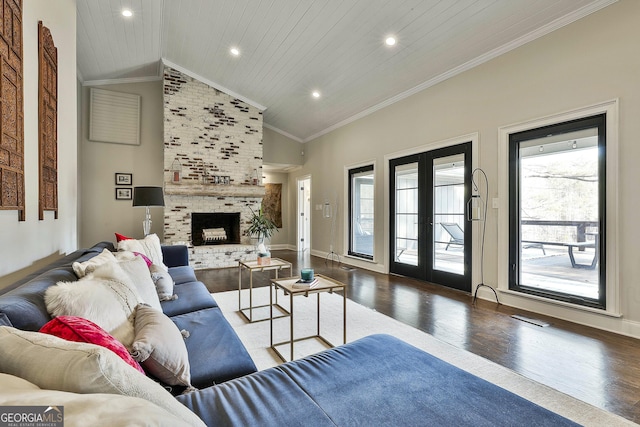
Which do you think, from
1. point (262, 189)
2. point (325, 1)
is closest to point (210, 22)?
point (325, 1)

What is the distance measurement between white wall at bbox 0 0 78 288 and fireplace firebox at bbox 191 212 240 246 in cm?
306

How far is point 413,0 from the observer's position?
3.21 m

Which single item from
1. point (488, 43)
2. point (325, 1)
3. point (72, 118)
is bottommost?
point (72, 118)

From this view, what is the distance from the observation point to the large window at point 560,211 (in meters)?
3.01

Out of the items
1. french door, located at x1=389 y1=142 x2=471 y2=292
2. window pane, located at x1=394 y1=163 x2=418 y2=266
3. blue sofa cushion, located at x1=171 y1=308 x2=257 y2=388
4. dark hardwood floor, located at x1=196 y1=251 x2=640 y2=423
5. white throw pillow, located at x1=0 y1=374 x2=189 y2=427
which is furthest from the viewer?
window pane, located at x1=394 y1=163 x2=418 y2=266

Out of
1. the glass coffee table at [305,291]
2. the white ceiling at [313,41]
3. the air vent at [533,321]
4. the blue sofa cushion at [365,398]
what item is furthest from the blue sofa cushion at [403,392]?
the white ceiling at [313,41]

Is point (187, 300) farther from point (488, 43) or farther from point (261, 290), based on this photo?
point (488, 43)

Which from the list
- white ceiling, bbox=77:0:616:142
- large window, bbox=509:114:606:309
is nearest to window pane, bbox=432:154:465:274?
large window, bbox=509:114:606:309

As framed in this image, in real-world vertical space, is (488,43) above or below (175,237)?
above

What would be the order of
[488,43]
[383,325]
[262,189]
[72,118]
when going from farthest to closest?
[262,189] → [488,43] → [72,118] → [383,325]

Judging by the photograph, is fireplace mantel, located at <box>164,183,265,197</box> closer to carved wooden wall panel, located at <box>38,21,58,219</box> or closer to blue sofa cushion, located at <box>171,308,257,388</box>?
carved wooden wall panel, located at <box>38,21,58,219</box>

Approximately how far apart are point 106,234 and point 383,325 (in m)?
5.82

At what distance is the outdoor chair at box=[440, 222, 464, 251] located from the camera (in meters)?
4.32

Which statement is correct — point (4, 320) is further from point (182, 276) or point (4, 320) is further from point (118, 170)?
point (118, 170)
